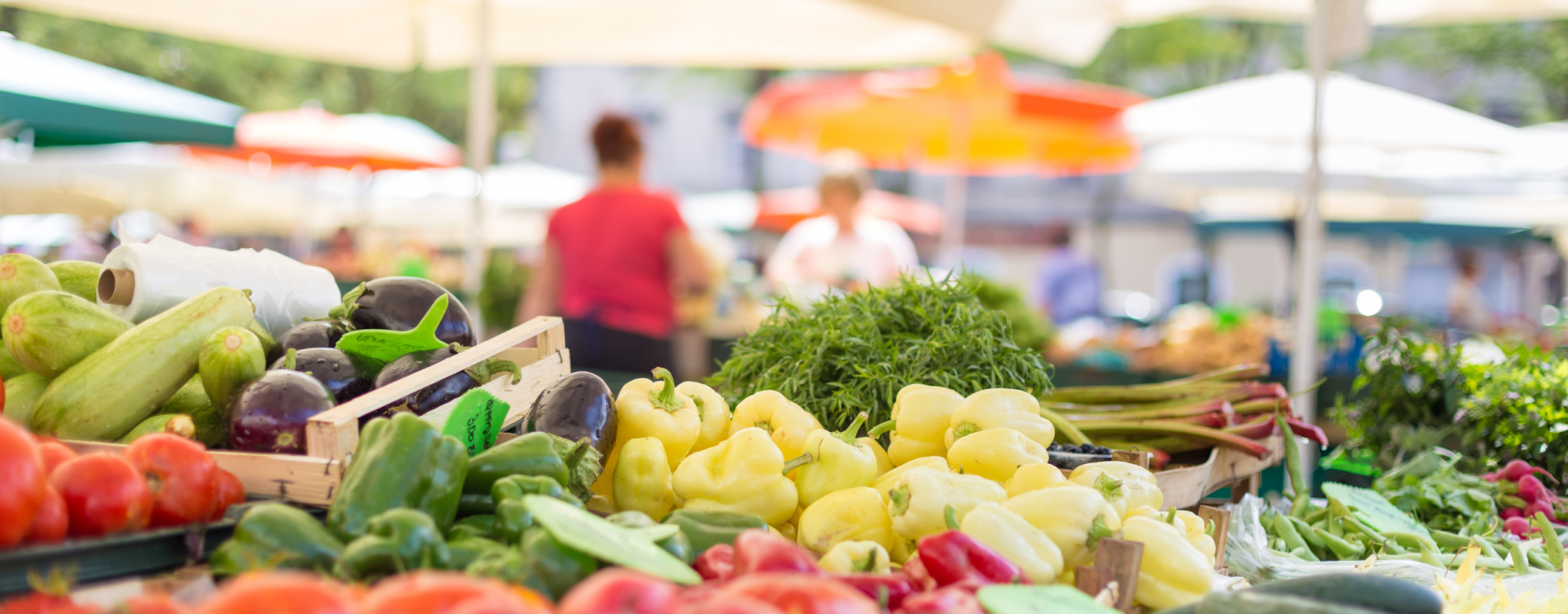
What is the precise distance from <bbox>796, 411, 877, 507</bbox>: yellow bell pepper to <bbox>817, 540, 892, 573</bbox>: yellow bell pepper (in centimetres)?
28

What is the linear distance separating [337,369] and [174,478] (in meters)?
0.43

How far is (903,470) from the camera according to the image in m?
1.81

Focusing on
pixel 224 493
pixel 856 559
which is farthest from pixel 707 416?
pixel 224 493

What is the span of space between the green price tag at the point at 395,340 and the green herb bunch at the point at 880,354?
2.54 feet

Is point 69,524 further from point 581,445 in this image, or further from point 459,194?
point 459,194

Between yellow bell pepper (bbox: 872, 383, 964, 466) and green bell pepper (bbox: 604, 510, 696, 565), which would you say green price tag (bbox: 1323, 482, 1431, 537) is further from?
green bell pepper (bbox: 604, 510, 696, 565)

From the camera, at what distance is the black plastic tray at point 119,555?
45.3 inches

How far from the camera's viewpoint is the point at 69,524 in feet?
4.12

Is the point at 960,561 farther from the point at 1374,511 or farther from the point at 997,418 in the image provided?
the point at 1374,511

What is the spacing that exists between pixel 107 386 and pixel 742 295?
730cm

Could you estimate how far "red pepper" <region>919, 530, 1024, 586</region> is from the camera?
4.43ft

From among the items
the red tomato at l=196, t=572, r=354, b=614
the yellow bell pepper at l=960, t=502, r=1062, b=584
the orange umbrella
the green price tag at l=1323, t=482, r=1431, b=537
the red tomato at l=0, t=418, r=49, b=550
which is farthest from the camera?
the orange umbrella

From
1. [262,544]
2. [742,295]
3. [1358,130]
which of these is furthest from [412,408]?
[742,295]

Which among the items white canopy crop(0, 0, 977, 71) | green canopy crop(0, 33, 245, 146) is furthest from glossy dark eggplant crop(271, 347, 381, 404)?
green canopy crop(0, 33, 245, 146)
